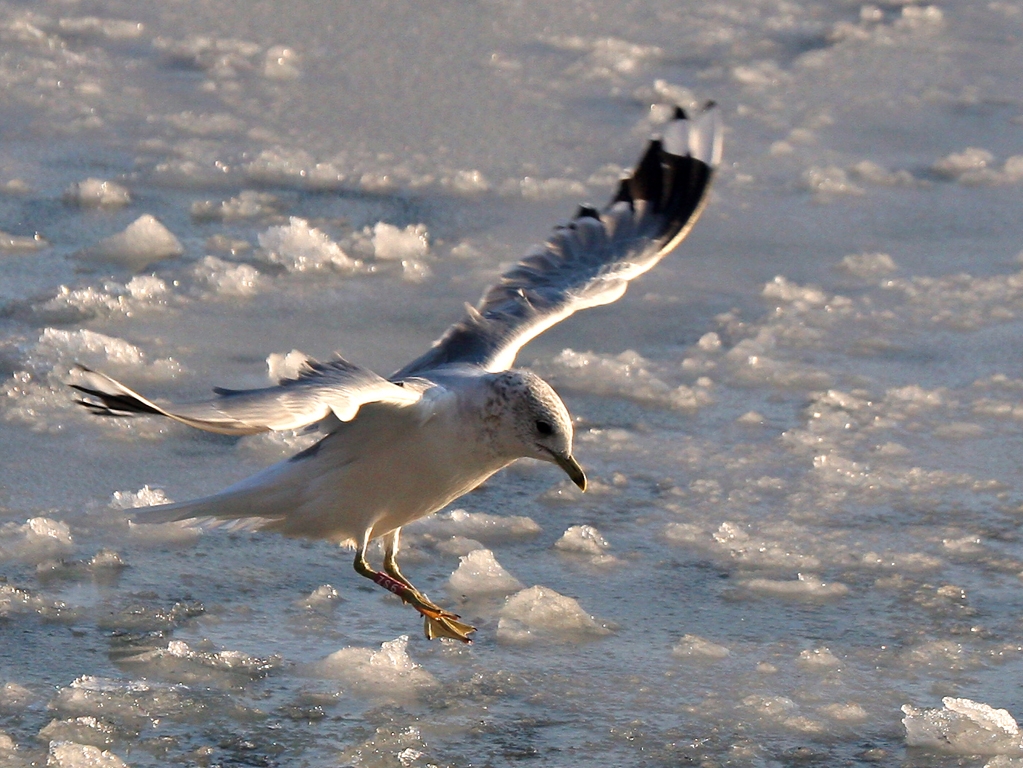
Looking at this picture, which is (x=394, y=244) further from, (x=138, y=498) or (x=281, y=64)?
(x=281, y=64)

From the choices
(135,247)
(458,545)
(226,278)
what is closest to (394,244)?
(226,278)

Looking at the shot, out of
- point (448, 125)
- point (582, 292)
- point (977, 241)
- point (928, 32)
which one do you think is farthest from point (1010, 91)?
point (582, 292)

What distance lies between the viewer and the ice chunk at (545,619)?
441cm

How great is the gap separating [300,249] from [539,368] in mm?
1276

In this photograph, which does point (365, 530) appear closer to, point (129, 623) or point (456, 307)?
point (129, 623)

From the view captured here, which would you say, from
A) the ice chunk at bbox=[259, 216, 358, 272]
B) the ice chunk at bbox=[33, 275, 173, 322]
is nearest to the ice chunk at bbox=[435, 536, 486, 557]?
the ice chunk at bbox=[33, 275, 173, 322]

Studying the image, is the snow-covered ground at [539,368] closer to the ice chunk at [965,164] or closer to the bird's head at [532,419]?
the ice chunk at [965,164]

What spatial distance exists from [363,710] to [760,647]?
3.68 feet

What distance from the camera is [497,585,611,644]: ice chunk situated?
4.41 meters

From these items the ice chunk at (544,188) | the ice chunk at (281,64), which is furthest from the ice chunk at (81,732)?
the ice chunk at (281,64)

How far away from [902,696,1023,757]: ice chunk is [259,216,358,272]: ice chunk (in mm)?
3496

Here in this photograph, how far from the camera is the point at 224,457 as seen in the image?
5281mm

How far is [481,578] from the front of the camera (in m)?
4.60

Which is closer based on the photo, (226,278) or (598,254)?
(598,254)
